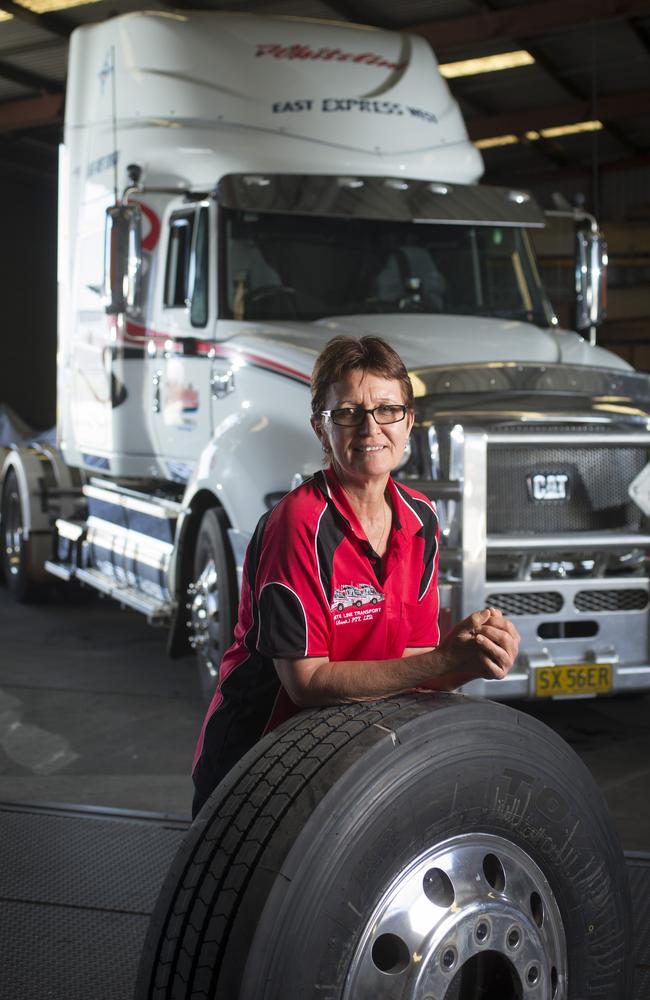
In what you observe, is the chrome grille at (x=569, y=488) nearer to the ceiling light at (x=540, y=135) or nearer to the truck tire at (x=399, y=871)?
the truck tire at (x=399, y=871)

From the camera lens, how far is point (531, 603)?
5.16 m

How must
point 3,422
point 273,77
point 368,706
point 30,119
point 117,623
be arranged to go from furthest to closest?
point 30,119 → point 3,422 → point 117,623 → point 273,77 → point 368,706

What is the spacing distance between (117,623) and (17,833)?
4424mm

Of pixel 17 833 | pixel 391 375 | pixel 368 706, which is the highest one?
pixel 391 375

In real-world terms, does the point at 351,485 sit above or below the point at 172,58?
below

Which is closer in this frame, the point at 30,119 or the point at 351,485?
the point at 351,485

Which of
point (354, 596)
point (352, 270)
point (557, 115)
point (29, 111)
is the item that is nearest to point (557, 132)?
point (557, 115)

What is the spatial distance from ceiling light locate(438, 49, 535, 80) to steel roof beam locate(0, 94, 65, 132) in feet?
18.1

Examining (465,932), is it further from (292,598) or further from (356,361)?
(356,361)

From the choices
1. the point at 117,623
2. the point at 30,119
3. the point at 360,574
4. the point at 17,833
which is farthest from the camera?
the point at 30,119

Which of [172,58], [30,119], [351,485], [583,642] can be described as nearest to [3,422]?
[30,119]

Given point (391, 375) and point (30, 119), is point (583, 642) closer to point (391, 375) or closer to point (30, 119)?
point (391, 375)

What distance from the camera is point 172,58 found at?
6.72 m

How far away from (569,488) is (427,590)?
2918 millimetres
